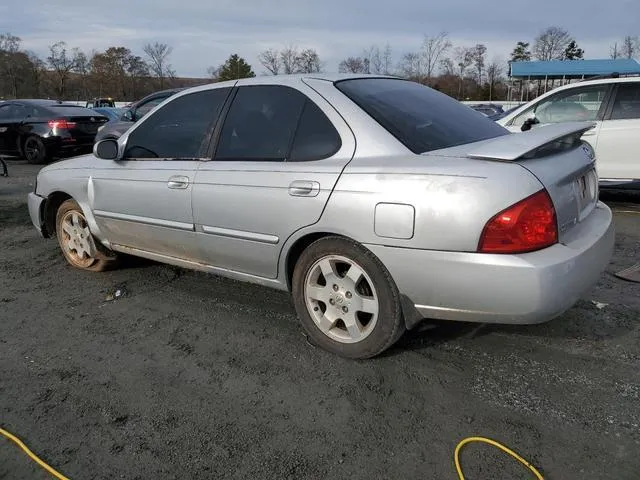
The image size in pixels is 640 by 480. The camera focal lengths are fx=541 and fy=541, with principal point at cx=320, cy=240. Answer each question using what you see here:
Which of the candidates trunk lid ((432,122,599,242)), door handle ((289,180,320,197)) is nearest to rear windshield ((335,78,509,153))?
trunk lid ((432,122,599,242))

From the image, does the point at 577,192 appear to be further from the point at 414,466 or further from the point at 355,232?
the point at 414,466

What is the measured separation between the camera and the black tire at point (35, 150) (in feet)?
42.0

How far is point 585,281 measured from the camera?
108 inches

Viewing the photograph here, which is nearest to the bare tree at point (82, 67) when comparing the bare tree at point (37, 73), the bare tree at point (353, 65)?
the bare tree at point (37, 73)

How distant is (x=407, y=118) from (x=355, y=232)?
0.83m

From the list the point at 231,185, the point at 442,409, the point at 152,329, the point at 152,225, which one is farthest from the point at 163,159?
the point at 442,409

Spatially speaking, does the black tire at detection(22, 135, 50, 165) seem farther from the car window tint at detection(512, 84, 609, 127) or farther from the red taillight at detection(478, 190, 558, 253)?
the red taillight at detection(478, 190, 558, 253)

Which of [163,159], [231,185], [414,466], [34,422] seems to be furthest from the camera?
[163,159]

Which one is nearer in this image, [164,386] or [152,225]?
[164,386]

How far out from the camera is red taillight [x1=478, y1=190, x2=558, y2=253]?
2492mm

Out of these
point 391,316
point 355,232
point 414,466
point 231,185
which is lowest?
point 414,466

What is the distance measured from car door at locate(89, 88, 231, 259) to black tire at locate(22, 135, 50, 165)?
975 cm

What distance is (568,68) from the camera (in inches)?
1519

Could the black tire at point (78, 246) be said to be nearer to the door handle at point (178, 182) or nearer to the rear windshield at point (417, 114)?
the door handle at point (178, 182)
